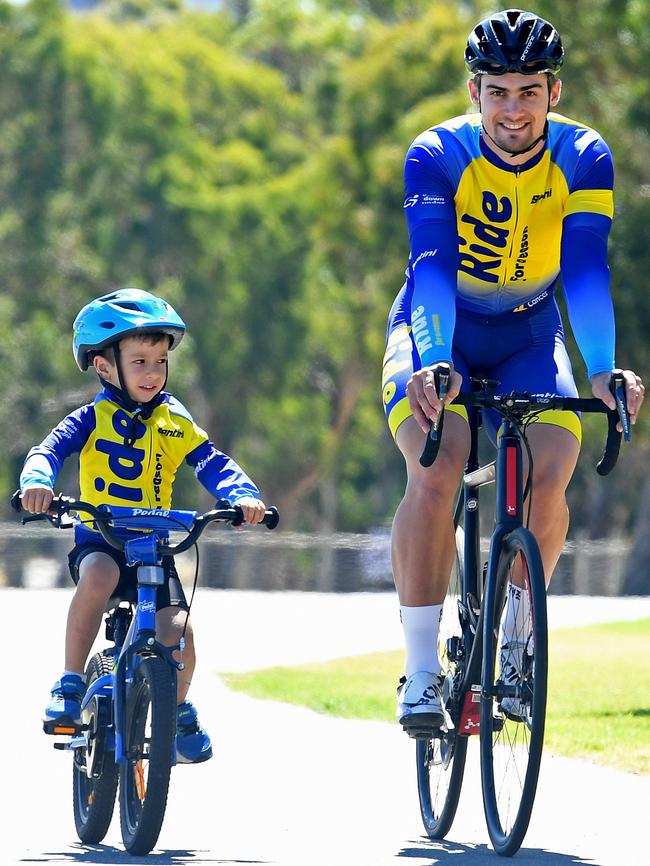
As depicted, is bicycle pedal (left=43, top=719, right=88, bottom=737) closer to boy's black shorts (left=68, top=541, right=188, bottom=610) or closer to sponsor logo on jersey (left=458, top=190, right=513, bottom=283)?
boy's black shorts (left=68, top=541, right=188, bottom=610)

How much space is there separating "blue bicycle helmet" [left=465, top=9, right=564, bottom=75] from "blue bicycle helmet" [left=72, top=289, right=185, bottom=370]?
1.25 meters

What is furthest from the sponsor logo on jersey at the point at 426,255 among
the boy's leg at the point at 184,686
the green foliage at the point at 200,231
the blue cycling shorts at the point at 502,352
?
the green foliage at the point at 200,231

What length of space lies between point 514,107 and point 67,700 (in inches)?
90.7

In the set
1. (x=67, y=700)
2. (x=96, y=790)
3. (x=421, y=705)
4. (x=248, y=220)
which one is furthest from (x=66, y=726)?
(x=248, y=220)

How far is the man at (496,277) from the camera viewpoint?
6227mm

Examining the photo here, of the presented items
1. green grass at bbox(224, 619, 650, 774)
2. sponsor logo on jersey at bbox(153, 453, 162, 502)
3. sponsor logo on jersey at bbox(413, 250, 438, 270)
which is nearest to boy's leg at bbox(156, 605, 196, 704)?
sponsor logo on jersey at bbox(153, 453, 162, 502)

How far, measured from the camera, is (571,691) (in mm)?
12836

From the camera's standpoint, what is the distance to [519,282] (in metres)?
6.55

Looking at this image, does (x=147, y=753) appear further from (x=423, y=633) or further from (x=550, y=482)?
(x=550, y=482)

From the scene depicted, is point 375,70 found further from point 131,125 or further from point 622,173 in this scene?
point 131,125

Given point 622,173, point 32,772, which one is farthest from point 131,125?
point 32,772

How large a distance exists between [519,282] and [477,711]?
1.35 meters

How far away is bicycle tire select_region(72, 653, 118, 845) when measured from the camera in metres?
6.31

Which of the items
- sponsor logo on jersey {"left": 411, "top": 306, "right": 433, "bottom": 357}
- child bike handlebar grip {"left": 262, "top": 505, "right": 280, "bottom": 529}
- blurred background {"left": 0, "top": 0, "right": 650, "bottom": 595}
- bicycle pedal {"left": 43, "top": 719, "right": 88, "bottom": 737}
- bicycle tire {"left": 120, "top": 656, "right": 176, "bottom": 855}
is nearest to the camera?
bicycle tire {"left": 120, "top": 656, "right": 176, "bottom": 855}
